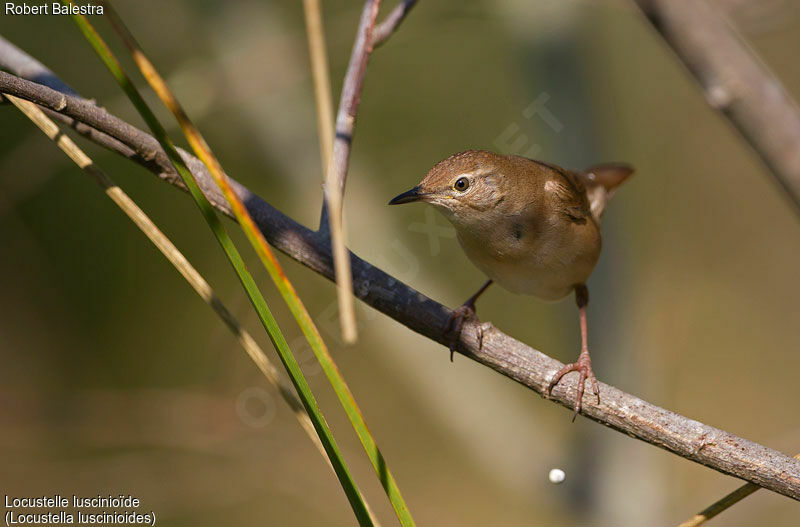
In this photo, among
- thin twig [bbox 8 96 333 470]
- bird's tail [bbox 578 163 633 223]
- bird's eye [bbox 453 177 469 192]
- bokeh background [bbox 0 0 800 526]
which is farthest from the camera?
bokeh background [bbox 0 0 800 526]

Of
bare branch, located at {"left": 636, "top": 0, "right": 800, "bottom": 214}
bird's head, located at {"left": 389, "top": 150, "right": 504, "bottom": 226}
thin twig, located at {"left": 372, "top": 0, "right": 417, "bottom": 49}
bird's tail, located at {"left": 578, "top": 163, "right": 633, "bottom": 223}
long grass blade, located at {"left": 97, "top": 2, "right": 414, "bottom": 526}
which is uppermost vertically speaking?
bird's tail, located at {"left": 578, "top": 163, "right": 633, "bottom": 223}

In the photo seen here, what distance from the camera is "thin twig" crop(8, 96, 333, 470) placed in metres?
1.50

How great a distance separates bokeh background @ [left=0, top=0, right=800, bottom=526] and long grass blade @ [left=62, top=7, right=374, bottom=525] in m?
2.01

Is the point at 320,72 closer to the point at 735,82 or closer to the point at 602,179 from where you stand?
the point at 735,82

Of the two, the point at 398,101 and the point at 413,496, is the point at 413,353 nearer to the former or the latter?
the point at 413,496

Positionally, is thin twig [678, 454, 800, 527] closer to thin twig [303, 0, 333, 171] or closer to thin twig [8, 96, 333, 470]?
thin twig [8, 96, 333, 470]

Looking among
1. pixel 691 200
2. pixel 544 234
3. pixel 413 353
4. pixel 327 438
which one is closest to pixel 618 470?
pixel 413 353

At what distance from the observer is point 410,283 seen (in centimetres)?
379

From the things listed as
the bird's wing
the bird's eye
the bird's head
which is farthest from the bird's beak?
the bird's wing

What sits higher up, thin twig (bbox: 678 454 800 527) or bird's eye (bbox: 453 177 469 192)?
bird's eye (bbox: 453 177 469 192)

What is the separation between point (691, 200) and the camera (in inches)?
269

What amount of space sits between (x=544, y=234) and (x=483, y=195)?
1.07 feet

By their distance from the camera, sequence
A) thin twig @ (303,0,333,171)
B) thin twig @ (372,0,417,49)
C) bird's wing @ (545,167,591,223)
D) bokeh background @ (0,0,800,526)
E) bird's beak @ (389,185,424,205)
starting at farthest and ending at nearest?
1. bokeh background @ (0,0,800,526)
2. bird's wing @ (545,167,591,223)
3. bird's beak @ (389,185,424,205)
4. thin twig @ (372,0,417,49)
5. thin twig @ (303,0,333,171)

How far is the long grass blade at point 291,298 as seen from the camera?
1.16 m
